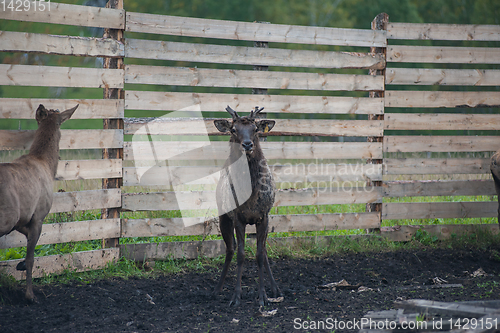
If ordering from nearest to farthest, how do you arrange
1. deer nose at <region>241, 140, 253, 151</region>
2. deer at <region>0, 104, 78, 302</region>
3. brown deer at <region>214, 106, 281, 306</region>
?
deer at <region>0, 104, 78, 302</region> → deer nose at <region>241, 140, 253, 151</region> → brown deer at <region>214, 106, 281, 306</region>

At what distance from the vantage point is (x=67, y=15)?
5.58 meters

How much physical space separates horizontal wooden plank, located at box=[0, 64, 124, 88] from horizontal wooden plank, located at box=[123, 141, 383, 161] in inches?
36.5

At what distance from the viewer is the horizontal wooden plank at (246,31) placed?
6.11 metres

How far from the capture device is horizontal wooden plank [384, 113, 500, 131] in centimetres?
710

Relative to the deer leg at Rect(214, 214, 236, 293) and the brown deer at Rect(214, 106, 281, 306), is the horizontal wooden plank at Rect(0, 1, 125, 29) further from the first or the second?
the deer leg at Rect(214, 214, 236, 293)

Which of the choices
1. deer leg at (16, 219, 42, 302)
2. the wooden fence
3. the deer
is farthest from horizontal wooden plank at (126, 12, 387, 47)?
deer leg at (16, 219, 42, 302)

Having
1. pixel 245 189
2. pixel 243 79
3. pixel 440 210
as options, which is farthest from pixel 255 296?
pixel 440 210

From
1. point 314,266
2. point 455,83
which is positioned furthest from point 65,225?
point 455,83

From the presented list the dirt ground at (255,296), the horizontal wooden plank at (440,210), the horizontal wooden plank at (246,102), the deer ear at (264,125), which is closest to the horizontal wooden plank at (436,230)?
the horizontal wooden plank at (440,210)

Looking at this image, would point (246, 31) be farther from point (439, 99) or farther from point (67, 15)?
point (439, 99)

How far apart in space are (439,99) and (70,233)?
615 cm

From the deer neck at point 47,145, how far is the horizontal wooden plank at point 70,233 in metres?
0.85

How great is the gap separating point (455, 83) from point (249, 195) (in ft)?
15.1

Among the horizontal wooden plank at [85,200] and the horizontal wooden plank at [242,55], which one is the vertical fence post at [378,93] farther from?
the horizontal wooden plank at [85,200]
